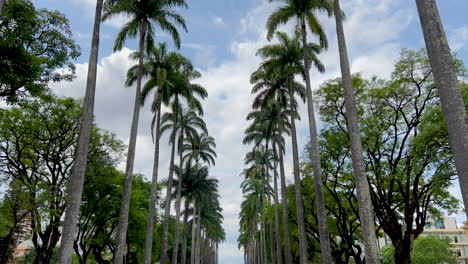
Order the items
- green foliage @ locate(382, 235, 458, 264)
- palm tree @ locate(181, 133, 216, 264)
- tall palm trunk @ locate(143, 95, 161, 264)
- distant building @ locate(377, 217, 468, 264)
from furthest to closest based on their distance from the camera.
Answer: distant building @ locate(377, 217, 468, 264)
green foliage @ locate(382, 235, 458, 264)
palm tree @ locate(181, 133, 216, 264)
tall palm trunk @ locate(143, 95, 161, 264)

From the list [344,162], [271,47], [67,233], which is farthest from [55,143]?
[344,162]

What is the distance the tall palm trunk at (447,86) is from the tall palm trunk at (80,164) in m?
11.0

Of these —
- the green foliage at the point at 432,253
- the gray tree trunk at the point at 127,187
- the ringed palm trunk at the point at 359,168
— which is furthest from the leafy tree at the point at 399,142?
the green foliage at the point at 432,253

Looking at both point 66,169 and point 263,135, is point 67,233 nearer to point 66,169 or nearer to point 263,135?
point 66,169

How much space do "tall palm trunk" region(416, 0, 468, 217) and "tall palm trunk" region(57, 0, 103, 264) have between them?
11001 mm

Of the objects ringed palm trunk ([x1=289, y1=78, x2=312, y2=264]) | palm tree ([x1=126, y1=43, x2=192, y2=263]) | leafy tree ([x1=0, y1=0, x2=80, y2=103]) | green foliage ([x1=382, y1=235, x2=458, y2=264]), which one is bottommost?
green foliage ([x1=382, y1=235, x2=458, y2=264])

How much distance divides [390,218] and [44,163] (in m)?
24.0

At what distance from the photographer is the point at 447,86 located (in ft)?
23.4

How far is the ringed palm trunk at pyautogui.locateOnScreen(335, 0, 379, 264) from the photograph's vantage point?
33.8 ft

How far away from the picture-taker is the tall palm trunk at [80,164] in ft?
33.9

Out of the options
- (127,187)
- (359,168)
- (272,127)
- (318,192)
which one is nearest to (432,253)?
(272,127)

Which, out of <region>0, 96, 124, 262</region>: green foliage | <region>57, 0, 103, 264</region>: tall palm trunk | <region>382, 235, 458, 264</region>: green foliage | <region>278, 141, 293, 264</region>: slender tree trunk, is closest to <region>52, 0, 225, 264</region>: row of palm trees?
<region>57, 0, 103, 264</region>: tall palm trunk

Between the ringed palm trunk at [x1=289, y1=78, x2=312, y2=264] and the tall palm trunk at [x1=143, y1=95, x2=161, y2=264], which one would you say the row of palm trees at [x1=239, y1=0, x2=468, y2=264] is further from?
the tall palm trunk at [x1=143, y1=95, x2=161, y2=264]

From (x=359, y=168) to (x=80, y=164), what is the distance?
32.7 ft
